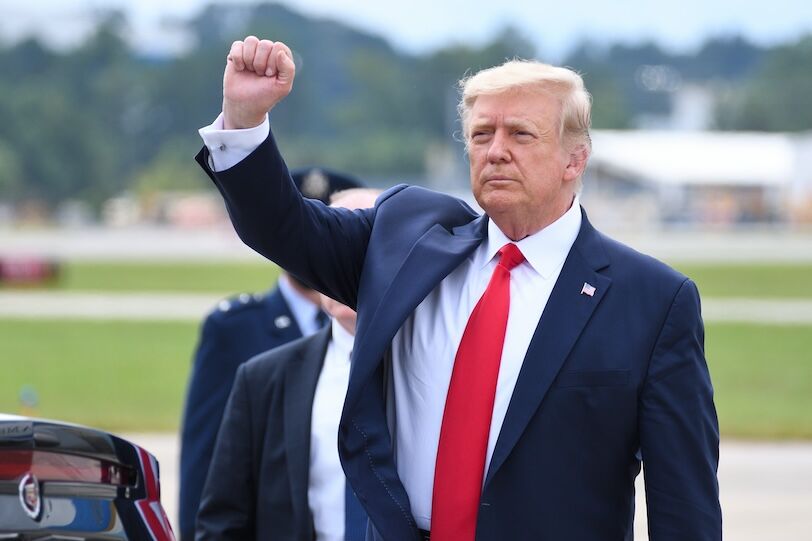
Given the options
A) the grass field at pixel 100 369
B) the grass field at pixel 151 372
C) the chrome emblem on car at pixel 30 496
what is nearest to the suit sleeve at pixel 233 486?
the chrome emblem on car at pixel 30 496

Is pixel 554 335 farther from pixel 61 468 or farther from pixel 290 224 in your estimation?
pixel 61 468

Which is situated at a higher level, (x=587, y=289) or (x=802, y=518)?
(x=587, y=289)

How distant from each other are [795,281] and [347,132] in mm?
94446

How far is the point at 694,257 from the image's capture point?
39.7m

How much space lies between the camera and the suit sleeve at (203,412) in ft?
13.9

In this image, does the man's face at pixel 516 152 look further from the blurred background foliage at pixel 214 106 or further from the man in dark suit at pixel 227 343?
the blurred background foliage at pixel 214 106

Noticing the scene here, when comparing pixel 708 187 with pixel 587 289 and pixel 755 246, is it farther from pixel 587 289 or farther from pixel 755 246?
pixel 587 289

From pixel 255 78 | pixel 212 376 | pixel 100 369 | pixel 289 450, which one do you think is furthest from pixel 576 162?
pixel 100 369

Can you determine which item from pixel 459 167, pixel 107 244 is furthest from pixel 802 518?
pixel 459 167

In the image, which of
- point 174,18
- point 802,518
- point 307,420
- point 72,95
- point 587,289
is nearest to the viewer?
point 587,289

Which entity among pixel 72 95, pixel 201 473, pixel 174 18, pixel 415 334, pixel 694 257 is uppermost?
pixel 174 18

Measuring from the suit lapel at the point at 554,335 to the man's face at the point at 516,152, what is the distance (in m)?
0.15

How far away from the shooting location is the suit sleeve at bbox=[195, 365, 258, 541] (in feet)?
11.1

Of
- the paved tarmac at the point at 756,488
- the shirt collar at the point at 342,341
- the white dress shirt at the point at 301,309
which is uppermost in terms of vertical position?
the white dress shirt at the point at 301,309
